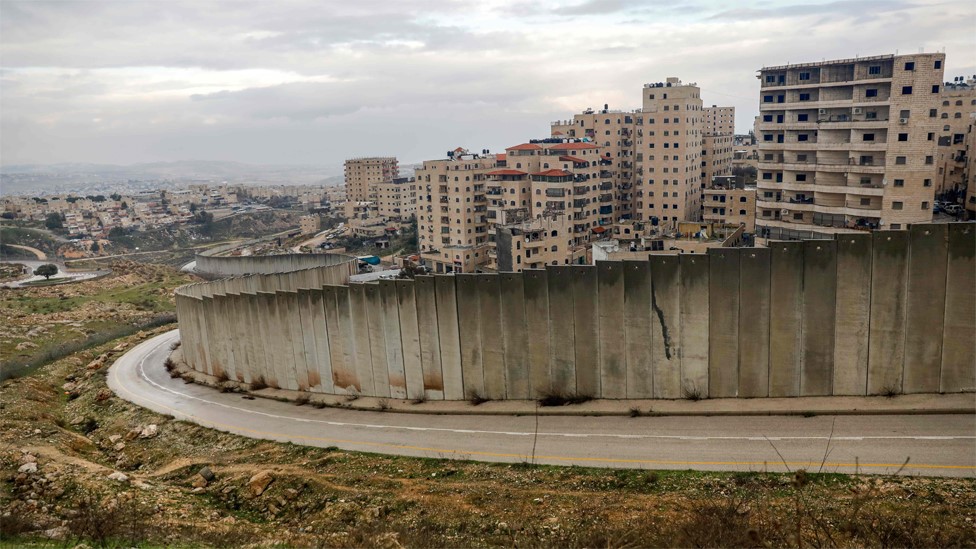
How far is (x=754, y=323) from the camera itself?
1806 centimetres

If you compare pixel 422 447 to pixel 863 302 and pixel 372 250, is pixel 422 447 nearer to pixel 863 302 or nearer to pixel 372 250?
pixel 863 302

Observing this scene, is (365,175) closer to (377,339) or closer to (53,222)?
(53,222)

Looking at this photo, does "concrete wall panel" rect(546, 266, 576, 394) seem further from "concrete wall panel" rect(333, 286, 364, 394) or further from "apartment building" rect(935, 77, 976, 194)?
"apartment building" rect(935, 77, 976, 194)

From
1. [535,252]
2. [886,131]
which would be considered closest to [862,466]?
[886,131]

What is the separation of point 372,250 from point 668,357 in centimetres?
8715

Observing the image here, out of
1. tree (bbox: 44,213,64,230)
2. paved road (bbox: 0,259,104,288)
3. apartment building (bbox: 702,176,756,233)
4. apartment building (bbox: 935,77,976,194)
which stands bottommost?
paved road (bbox: 0,259,104,288)

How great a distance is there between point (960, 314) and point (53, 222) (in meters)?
170

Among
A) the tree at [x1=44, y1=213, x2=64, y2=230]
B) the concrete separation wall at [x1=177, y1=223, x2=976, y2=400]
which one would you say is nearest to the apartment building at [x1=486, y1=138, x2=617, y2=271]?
the concrete separation wall at [x1=177, y1=223, x2=976, y2=400]

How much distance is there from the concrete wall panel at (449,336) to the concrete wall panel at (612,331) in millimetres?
5137

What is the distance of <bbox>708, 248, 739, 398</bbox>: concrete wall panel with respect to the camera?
59.3ft

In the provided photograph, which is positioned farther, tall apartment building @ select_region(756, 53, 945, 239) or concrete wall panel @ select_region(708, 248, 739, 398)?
tall apartment building @ select_region(756, 53, 945, 239)

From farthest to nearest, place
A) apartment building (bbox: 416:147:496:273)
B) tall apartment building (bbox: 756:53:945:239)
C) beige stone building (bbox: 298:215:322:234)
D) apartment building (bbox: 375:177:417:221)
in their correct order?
beige stone building (bbox: 298:215:322:234) → apartment building (bbox: 375:177:417:221) → apartment building (bbox: 416:147:496:273) → tall apartment building (bbox: 756:53:945:239)

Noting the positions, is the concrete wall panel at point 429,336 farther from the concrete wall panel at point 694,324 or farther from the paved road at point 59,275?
the paved road at point 59,275

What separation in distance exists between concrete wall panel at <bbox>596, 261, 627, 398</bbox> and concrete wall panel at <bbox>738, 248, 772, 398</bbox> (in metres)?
3.49
